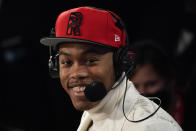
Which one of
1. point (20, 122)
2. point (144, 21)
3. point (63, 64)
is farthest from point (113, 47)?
point (144, 21)

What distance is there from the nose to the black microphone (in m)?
0.06

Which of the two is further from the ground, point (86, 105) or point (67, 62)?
point (67, 62)

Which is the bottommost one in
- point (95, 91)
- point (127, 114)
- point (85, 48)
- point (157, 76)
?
point (157, 76)

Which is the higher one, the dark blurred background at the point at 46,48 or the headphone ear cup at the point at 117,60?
the headphone ear cup at the point at 117,60

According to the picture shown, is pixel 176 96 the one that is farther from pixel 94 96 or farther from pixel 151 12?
pixel 94 96

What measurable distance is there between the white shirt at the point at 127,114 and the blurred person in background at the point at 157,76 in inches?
44.9

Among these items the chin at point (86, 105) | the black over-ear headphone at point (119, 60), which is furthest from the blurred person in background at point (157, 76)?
the chin at point (86, 105)

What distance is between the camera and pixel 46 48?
355 cm

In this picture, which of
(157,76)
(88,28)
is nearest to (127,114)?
(88,28)

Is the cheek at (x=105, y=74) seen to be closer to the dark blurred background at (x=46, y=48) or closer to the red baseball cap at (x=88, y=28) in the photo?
the red baseball cap at (x=88, y=28)

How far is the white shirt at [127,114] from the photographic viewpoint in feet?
5.08

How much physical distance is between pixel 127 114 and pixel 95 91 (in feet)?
0.64

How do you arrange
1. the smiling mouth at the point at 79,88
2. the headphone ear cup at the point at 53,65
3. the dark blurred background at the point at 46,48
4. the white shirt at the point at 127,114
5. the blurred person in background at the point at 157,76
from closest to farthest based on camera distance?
1. the white shirt at the point at 127,114
2. the smiling mouth at the point at 79,88
3. the headphone ear cup at the point at 53,65
4. the blurred person in background at the point at 157,76
5. the dark blurred background at the point at 46,48

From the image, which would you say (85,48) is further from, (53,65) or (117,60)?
(53,65)
